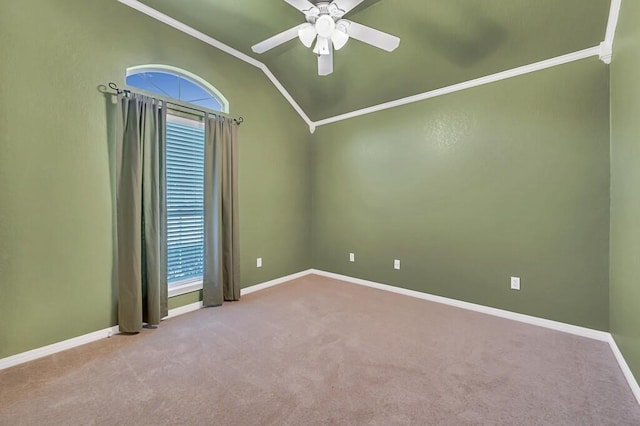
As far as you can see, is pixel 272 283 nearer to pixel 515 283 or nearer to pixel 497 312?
pixel 497 312

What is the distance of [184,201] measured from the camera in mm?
3092

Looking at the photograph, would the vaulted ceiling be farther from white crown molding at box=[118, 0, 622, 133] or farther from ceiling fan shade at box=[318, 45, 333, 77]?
ceiling fan shade at box=[318, 45, 333, 77]

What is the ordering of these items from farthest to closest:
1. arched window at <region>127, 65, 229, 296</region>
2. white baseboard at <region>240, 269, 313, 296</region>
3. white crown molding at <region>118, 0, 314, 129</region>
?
white baseboard at <region>240, 269, 313, 296</region>, arched window at <region>127, 65, 229, 296</region>, white crown molding at <region>118, 0, 314, 129</region>

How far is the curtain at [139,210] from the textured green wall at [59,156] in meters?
0.12

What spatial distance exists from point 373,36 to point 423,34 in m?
1.09

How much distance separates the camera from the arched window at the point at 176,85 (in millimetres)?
2717

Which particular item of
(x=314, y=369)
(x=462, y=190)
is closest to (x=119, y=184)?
(x=314, y=369)

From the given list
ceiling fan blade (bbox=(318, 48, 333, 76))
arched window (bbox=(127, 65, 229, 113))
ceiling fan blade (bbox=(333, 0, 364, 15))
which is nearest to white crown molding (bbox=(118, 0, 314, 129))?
arched window (bbox=(127, 65, 229, 113))

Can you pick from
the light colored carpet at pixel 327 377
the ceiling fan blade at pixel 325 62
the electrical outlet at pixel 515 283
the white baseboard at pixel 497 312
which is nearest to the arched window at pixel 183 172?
the light colored carpet at pixel 327 377

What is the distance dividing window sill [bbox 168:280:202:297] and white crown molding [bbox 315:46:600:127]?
120 inches

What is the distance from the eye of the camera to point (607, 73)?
2387 millimetres

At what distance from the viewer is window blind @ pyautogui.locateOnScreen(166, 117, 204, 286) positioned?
298 cm

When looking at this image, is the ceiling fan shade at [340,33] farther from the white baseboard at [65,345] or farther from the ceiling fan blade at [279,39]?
the white baseboard at [65,345]

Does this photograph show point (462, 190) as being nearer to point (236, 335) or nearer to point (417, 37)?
point (417, 37)
